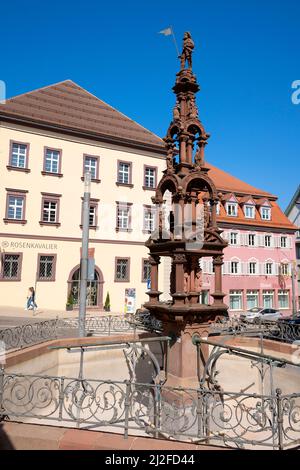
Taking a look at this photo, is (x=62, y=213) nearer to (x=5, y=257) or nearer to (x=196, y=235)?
(x=5, y=257)

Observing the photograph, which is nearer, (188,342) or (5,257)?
(188,342)

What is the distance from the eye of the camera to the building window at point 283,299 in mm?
31944

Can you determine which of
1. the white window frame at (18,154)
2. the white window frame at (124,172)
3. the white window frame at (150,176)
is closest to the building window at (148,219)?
the white window frame at (150,176)

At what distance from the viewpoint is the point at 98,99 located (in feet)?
91.2

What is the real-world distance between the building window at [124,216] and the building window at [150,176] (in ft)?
8.01

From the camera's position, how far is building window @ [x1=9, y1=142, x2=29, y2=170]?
21.7 metres

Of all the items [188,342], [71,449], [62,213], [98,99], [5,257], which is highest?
[98,99]

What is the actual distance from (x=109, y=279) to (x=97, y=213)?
16.1ft

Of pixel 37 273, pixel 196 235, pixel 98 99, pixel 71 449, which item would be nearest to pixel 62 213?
pixel 37 273

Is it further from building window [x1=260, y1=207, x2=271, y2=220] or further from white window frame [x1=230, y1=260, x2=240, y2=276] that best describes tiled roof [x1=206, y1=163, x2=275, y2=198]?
white window frame [x1=230, y1=260, x2=240, y2=276]

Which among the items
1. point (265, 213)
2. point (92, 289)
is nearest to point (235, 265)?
point (265, 213)

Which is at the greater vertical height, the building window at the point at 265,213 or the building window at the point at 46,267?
the building window at the point at 265,213

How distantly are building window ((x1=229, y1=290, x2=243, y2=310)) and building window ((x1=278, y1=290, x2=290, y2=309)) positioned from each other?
479cm

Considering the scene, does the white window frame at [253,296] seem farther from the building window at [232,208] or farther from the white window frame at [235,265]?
the building window at [232,208]
